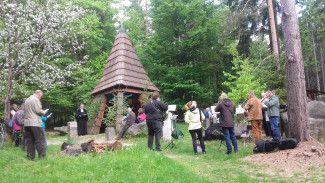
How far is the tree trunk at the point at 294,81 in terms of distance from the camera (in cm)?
738

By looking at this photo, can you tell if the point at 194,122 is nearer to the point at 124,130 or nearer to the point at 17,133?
the point at 124,130

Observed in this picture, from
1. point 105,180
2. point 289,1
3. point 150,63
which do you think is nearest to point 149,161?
point 105,180

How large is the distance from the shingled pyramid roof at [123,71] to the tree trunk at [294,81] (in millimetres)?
9403

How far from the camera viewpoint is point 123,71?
1590cm

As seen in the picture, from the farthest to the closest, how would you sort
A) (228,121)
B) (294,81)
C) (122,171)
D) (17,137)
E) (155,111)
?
(17,137), (228,121), (155,111), (294,81), (122,171)

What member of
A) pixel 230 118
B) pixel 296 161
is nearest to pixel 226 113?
pixel 230 118

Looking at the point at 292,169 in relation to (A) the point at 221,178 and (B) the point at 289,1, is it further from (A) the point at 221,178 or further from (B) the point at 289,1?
(B) the point at 289,1

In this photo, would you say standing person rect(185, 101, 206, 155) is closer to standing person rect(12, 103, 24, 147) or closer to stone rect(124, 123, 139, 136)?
stone rect(124, 123, 139, 136)

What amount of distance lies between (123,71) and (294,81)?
33.9 feet

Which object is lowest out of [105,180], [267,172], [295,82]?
[267,172]

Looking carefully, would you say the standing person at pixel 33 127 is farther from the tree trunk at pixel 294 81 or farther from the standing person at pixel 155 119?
the tree trunk at pixel 294 81

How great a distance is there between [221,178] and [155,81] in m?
17.1

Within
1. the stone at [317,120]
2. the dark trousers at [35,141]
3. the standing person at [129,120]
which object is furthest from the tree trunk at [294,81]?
the standing person at [129,120]

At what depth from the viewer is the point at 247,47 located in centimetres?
2209
